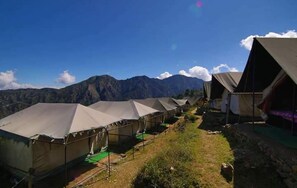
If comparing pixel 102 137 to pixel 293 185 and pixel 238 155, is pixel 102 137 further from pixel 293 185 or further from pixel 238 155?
pixel 293 185

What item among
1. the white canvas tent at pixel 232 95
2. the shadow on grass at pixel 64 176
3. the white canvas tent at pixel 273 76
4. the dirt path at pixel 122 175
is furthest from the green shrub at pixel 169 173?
the white canvas tent at pixel 232 95

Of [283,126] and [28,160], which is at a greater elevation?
[283,126]

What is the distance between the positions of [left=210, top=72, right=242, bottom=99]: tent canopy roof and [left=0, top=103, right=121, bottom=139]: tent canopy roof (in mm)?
11912

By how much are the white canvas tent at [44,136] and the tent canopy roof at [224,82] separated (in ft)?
40.6

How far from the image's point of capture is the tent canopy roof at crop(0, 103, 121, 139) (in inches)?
329

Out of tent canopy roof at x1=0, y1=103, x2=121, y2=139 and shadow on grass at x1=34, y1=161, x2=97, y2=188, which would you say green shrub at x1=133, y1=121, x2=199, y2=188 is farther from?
tent canopy roof at x1=0, y1=103, x2=121, y2=139

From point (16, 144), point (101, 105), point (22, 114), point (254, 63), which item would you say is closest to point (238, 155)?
point (254, 63)

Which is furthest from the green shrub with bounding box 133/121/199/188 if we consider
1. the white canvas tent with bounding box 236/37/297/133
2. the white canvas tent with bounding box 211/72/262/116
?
the white canvas tent with bounding box 211/72/262/116

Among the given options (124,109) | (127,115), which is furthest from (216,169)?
(124,109)

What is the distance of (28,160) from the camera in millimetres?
8172

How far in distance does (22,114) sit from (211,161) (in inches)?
419

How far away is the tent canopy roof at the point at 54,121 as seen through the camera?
8.35 m

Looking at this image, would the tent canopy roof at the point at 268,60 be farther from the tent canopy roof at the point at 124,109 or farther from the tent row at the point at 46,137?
the tent row at the point at 46,137

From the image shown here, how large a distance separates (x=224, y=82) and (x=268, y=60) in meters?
9.41
